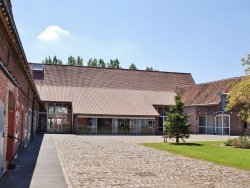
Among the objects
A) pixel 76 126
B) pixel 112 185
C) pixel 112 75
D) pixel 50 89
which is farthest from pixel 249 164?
pixel 112 75

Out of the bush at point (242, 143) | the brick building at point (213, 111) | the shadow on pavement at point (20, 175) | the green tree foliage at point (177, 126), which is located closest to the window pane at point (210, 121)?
the brick building at point (213, 111)

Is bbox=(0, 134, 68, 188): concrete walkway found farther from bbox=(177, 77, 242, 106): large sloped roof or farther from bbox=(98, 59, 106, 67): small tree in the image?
bbox=(98, 59, 106, 67): small tree

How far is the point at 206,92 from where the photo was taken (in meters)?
47.0

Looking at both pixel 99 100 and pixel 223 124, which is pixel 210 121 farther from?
pixel 99 100

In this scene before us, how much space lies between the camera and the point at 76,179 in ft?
33.7

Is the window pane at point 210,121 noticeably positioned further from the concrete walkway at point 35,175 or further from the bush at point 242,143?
the concrete walkway at point 35,175

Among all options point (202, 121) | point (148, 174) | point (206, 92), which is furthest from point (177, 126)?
point (206, 92)

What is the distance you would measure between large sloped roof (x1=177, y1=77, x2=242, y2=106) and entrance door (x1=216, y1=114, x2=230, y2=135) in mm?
2169

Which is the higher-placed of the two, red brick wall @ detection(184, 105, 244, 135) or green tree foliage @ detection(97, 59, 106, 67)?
green tree foliage @ detection(97, 59, 106, 67)

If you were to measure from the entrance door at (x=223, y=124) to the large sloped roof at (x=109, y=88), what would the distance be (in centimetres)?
692

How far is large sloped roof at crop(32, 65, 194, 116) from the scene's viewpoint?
41.7m

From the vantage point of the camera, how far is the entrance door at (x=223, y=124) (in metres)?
42.4

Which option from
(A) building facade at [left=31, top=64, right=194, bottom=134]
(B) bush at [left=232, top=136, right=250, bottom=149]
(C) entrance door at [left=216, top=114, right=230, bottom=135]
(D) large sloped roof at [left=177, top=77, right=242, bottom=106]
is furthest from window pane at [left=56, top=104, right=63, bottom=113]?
(B) bush at [left=232, top=136, right=250, bottom=149]

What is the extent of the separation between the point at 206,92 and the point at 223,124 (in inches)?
230
